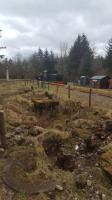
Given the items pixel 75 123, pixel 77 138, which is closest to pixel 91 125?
pixel 75 123

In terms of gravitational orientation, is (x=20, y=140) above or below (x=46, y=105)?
below

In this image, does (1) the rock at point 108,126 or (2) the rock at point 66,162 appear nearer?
(2) the rock at point 66,162

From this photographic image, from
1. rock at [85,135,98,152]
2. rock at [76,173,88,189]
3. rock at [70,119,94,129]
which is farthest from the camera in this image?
rock at [70,119,94,129]

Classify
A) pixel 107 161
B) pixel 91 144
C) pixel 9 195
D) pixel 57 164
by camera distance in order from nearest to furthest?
pixel 9 195
pixel 107 161
pixel 57 164
pixel 91 144

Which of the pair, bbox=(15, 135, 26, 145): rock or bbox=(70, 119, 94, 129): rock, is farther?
bbox=(70, 119, 94, 129): rock

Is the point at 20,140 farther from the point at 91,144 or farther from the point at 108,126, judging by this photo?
the point at 108,126

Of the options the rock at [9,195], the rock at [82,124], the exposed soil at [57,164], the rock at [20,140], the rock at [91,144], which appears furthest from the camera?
the rock at [82,124]

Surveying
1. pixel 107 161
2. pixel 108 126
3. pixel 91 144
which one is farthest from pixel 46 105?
pixel 107 161

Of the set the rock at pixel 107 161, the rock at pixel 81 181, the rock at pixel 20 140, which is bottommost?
the rock at pixel 81 181

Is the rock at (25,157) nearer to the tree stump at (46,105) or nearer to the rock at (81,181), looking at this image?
the rock at (81,181)

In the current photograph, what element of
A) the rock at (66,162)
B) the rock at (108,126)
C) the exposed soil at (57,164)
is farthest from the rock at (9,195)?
the rock at (108,126)

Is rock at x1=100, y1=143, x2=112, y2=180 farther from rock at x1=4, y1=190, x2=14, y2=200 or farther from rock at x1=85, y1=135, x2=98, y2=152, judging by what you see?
rock at x1=4, y1=190, x2=14, y2=200

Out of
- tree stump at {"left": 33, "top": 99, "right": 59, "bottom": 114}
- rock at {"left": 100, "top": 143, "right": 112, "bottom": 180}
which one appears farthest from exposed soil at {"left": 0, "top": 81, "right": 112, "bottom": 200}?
tree stump at {"left": 33, "top": 99, "right": 59, "bottom": 114}

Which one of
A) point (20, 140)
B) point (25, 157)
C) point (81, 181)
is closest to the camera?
point (81, 181)
